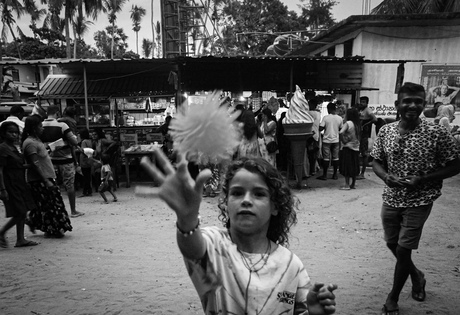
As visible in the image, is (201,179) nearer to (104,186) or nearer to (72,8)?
(104,186)

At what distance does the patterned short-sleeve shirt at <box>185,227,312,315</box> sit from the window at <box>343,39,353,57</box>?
527 inches

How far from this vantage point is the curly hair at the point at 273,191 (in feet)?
5.23

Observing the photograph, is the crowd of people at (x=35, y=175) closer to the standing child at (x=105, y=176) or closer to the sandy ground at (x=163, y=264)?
the sandy ground at (x=163, y=264)

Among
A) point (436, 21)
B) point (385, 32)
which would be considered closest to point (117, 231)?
point (385, 32)

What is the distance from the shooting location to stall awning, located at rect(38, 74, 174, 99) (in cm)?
1142

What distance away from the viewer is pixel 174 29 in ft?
41.3

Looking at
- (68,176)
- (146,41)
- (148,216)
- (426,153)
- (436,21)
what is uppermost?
(146,41)

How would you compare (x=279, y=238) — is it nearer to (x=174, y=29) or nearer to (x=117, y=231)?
(x=117, y=231)

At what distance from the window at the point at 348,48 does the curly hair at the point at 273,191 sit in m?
13.0

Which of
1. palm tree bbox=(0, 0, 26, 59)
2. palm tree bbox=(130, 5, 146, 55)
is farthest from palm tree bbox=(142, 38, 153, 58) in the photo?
palm tree bbox=(0, 0, 26, 59)

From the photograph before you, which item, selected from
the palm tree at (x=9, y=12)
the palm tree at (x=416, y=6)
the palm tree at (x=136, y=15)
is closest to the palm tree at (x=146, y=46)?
the palm tree at (x=136, y=15)

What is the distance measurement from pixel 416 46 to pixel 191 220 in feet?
43.5

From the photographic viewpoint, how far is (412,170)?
9.61 ft

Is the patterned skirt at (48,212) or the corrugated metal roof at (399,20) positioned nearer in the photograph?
the patterned skirt at (48,212)
